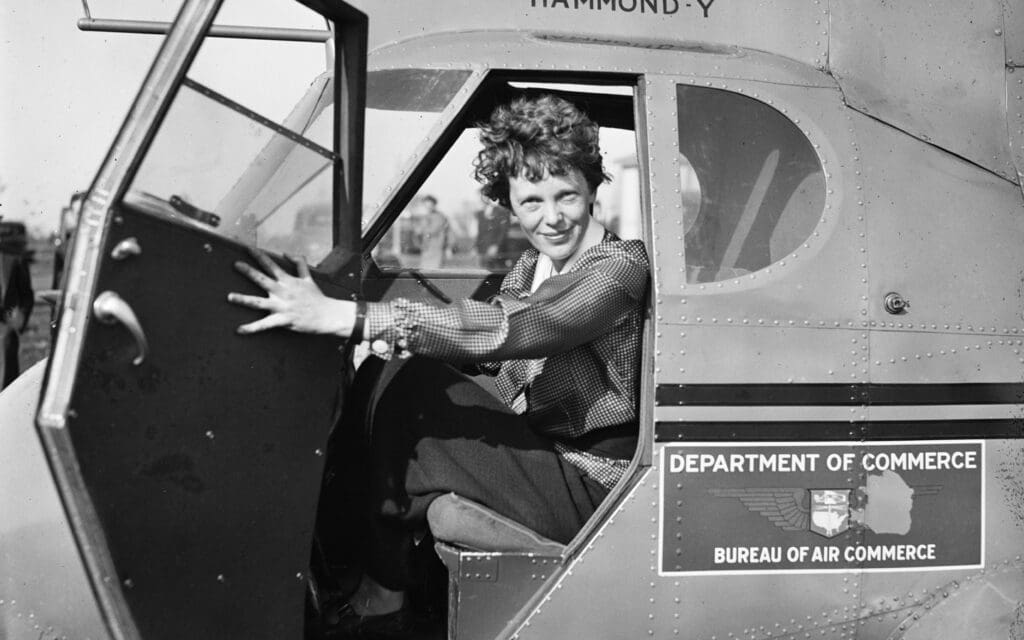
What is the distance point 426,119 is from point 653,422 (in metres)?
1.08

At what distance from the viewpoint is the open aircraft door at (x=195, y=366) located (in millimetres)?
2068

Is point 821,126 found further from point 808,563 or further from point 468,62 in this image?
point 808,563

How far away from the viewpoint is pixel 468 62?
2.98m

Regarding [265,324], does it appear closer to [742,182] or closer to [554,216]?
[554,216]

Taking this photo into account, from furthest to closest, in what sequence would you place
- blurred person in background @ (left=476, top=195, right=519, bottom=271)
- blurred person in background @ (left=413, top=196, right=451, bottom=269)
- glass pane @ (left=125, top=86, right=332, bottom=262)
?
blurred person in background @ (left=476, top=195, right=519, bottom=271) < blurred person in background @ (left=413, top=196, right=451, bottom=269) < glass pane @ (left=125, top=86, right=332, bottom=262)

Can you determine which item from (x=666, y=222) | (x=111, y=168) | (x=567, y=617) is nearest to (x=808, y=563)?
(x=567, y=617)

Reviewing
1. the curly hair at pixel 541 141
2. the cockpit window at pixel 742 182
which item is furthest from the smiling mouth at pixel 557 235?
the cockpit window at pixel 742 182

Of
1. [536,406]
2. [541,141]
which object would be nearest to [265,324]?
[536,406]

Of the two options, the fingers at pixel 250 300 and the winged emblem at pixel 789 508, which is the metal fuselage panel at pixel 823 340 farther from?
the fingers at pixel 250 300

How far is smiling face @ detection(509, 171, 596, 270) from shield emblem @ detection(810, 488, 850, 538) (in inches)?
36.9

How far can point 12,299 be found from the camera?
26.6 feet

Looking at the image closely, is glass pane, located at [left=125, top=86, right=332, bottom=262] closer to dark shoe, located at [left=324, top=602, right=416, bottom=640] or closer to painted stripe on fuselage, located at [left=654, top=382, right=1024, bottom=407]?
painted stripe on fuselage, located at [left=654, top=382, right=1024, bottom=407]

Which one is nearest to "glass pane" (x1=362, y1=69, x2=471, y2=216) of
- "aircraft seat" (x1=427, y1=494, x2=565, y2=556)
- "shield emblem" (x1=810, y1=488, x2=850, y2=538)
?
"aircraft seat" (x1=427, y1=494, x2=565, y2=556)

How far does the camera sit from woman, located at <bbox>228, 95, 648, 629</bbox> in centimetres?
277
